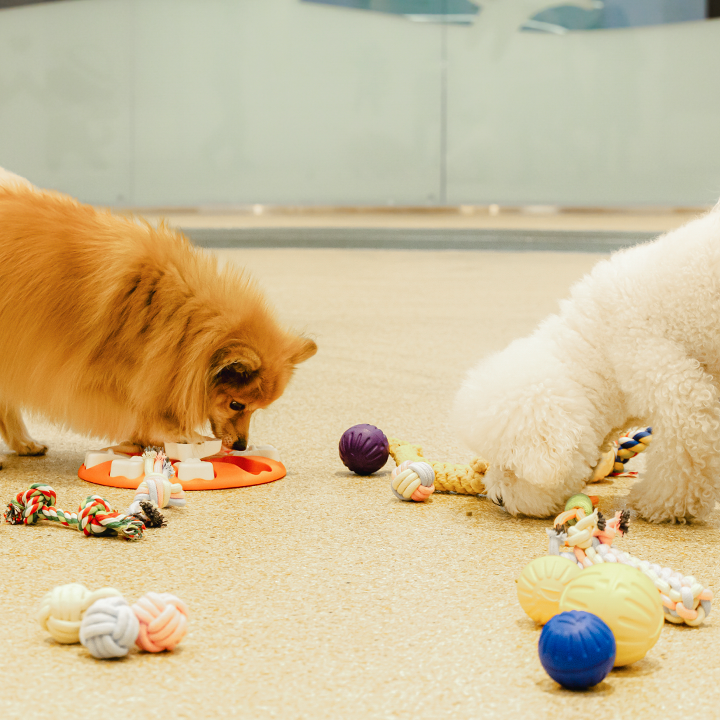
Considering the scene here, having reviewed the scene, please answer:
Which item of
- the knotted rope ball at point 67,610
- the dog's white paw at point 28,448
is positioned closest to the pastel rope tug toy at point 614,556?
the knotted rope ball at point 67,610

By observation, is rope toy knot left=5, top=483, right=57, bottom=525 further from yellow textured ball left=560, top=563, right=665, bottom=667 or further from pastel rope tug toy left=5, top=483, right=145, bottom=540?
yellow textured ball left=560, top=563, right=665, bottom=667

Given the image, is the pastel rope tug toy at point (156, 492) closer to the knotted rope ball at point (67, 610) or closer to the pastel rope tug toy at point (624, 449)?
the knotted rope ball at point (67, 610)

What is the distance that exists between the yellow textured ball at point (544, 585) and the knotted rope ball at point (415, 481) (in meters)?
0.57

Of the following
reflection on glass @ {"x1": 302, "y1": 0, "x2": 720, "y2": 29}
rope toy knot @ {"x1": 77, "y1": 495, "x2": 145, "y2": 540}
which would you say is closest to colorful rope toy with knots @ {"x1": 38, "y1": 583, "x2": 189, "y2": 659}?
rope toy knot @ {"x1": 77, "y1": 495, "x2": 145, "y2": 540}

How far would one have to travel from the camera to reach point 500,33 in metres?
7.60

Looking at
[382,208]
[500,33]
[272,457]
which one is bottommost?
[272,457]

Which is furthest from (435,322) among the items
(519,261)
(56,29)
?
(56,29)

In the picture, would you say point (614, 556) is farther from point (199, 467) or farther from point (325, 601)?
point (199, 467)

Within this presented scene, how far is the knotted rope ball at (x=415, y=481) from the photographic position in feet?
6.06

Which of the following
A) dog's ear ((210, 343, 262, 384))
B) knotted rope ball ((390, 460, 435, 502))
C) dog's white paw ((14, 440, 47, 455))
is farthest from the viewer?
dog's white paw ((14, 440, 47, 455))

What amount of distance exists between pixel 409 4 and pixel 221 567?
23.2ft

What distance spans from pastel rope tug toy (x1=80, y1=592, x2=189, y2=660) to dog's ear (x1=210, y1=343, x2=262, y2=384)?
0.82 metres

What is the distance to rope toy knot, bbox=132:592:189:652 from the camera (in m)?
1.14

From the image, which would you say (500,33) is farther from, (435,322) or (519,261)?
(435,322)
